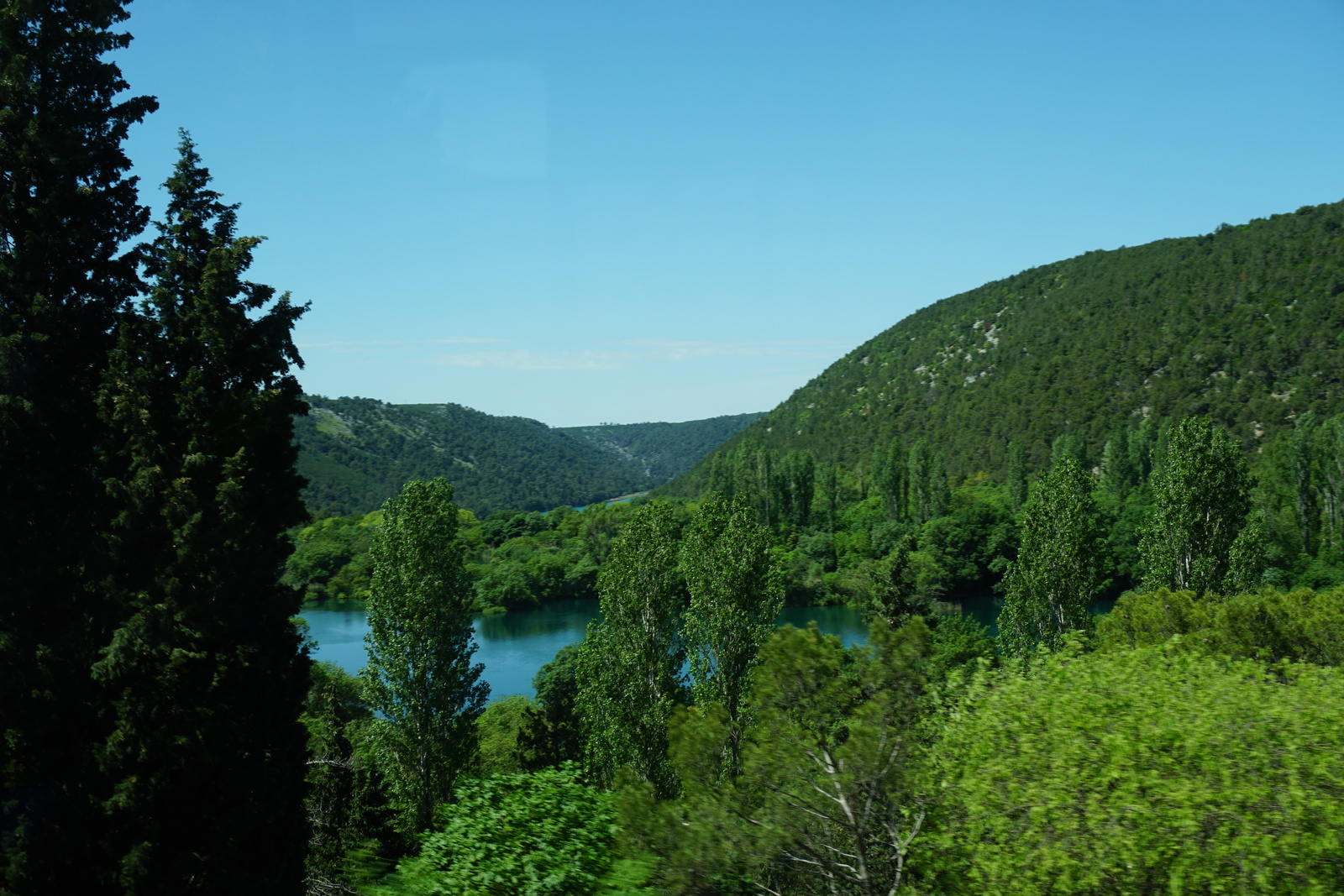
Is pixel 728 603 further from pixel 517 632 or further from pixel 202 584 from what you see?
pixel 517 632

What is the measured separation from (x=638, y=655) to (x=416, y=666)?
5.29 metres

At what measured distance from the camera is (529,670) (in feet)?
168

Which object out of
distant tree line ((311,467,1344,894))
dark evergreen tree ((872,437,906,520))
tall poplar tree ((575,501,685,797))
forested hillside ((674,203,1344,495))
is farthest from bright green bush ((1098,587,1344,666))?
forested hillside ((674,203,1344,495))

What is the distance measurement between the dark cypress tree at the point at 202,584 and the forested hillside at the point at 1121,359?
91.5m

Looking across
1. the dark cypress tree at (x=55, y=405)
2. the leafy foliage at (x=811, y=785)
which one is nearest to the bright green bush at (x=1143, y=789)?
the leafy foliage at (x=811, y=785)

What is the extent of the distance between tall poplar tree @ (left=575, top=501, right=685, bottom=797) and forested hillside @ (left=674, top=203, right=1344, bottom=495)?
264 ft

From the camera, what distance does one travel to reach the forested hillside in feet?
307

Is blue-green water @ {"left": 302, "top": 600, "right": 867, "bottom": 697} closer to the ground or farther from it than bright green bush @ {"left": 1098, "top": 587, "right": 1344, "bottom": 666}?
closer to the ground

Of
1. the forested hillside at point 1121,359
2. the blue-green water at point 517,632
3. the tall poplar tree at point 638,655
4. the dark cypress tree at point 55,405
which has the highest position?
the forested hillside at point 1121,359

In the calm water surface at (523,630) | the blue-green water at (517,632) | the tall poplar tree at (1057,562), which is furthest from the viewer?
the calm water surface at (523,630)

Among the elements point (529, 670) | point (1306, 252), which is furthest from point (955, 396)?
point (529, 670)

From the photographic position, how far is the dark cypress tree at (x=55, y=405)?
1014 cm

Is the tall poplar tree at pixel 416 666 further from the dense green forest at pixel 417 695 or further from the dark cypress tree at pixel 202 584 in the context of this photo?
the dark cypress tree at pixel 202 584

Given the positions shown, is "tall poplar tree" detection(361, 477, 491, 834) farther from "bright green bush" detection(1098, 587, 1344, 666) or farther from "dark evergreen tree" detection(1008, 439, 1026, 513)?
"dark evergreen tree" detection(1008, 439, 1026, 513)
